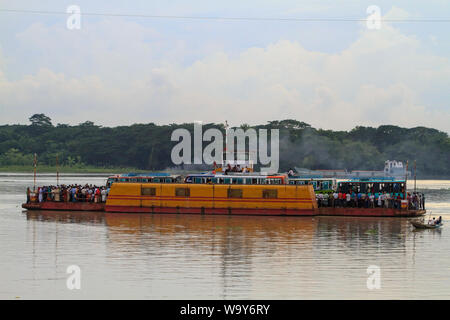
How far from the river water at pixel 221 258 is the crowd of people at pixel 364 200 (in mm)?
2186

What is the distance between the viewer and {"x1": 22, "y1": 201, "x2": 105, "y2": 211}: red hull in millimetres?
52228

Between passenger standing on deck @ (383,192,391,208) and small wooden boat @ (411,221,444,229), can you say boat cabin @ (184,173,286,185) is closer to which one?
passenger standing on deck @ (383,192,391,208)

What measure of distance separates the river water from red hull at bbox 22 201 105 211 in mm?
3945

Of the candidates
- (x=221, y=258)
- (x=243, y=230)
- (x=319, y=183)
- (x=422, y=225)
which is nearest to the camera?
(x=221, y=258)

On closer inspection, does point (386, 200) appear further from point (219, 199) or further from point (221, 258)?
point (221, 258)

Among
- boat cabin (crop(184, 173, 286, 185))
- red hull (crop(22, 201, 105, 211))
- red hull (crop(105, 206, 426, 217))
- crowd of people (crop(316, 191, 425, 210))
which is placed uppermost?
boat cabin (crop(184, 173, 286, 185))

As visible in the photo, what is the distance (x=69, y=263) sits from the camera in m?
28.7

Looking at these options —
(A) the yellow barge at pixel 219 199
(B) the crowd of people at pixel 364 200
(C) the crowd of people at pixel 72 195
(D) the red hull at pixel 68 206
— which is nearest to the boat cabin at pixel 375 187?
(B) the crowd of people at pixel 364 200

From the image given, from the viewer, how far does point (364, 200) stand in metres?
50.4

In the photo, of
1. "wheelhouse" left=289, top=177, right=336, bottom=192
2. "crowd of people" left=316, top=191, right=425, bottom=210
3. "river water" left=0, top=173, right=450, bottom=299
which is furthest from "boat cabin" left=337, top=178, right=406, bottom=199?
"river water" left=0, top=173, right=450, bottom=299

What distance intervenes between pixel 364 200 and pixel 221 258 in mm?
22435

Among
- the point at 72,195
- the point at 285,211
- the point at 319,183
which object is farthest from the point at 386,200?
the point at 72,195

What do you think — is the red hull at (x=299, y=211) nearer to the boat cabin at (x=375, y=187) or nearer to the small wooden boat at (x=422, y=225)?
the boat cabin at (x=375, y=187)

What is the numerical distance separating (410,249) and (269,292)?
13416 millimetres
